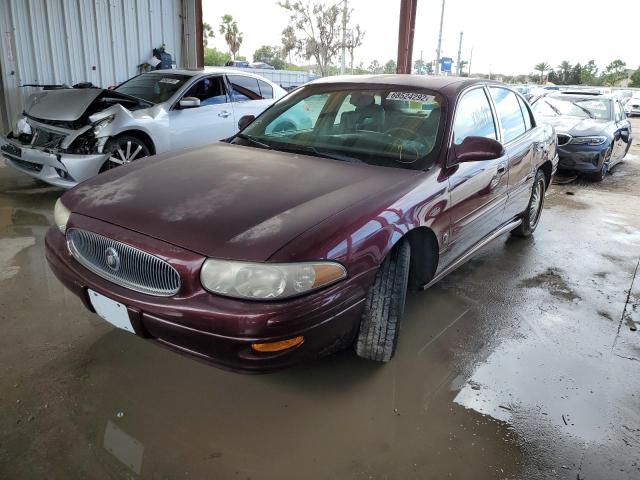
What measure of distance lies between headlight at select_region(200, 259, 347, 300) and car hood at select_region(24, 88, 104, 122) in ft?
13.9

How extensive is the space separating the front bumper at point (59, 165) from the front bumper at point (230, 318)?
3186 millimetres

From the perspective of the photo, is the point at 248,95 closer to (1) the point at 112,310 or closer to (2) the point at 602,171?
(1) the point at 112,310

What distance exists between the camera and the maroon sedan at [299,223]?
74.4 inches

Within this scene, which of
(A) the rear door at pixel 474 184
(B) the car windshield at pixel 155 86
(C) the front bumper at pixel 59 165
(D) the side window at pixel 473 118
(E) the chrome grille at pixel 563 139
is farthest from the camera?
(E) the chrome grille at pixel 563 139

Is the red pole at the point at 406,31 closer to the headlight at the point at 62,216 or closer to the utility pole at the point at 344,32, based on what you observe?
the headlight at the point at 62,216

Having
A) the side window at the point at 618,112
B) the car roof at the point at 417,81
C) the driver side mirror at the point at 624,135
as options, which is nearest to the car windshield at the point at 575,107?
the side window at the point at 618,112

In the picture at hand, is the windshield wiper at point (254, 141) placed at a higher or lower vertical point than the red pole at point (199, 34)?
lower

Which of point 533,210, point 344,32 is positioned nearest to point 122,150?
point 533,210

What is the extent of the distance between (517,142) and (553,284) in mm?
1111

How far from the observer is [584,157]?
25.2ft

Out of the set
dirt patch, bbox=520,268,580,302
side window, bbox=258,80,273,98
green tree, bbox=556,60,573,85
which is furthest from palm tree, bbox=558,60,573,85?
dirt patch, bbox=520,268,580,302

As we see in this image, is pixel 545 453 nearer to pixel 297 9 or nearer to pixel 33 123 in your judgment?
pixel 33 123

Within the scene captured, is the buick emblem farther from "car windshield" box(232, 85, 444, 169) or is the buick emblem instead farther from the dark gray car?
the dark gray car

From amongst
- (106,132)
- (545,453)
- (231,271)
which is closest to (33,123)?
(106,132)
